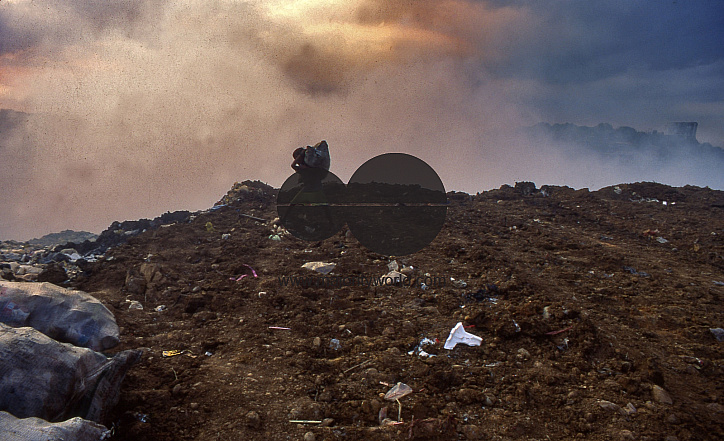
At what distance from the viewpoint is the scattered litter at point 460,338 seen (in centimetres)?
357

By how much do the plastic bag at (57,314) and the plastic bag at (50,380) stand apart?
0.73 metres

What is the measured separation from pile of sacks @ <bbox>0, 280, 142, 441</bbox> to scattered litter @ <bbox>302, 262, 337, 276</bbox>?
3.37 m

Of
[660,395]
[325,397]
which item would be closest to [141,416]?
[325,397]

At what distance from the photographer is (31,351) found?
2.23 m

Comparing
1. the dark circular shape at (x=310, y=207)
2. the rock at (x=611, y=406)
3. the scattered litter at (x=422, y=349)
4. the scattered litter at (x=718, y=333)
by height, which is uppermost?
the dark circular shape at (x=310, y=207)

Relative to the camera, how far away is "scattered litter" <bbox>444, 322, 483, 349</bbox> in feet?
11.7

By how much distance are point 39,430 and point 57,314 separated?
1.63m

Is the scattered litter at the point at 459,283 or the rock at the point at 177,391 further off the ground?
the scattered litter at the point at 459,283

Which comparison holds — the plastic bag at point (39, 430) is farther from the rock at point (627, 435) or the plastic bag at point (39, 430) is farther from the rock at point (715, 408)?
the rock at point (715, 408)

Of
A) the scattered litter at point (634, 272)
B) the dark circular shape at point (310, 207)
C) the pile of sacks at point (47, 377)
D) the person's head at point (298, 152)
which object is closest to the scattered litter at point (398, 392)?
the pile of sacks at point (47, 377)

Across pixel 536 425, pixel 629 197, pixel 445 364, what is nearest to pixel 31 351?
pixel 445 364

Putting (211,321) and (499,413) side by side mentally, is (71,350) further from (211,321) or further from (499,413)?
(499,413)

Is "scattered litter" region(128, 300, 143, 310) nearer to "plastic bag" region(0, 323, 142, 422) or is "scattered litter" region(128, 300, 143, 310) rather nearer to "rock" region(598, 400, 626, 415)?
"plastic bag" region(0, 323, 142, 422)

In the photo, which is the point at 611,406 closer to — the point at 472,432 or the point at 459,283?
the point at 472,432
